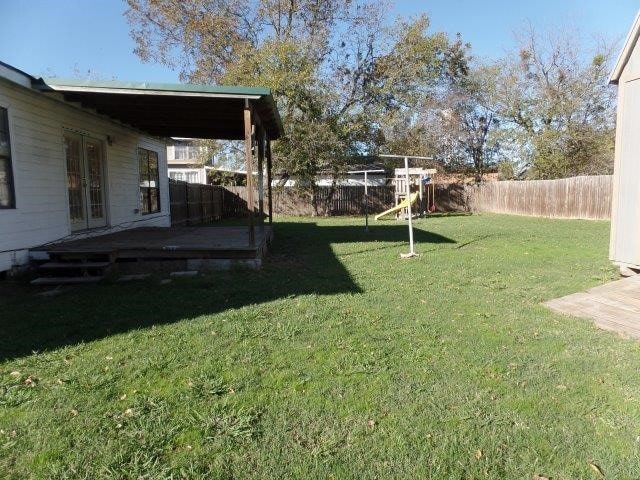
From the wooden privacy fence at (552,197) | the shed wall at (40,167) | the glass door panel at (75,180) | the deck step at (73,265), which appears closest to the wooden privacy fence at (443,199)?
the wooden privacy fence at (552,197)

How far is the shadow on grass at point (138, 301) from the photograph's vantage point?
13.4 ft

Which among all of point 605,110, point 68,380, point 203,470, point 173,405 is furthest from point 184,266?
point 605,110

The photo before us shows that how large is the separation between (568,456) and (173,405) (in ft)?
7.19

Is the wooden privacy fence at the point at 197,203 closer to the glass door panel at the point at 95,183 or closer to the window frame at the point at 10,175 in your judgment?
the glass door panel at the point at 95,183

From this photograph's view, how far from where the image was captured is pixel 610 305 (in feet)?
16.0

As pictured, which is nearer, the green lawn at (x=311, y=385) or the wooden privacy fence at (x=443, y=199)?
the green lawn at (x=311, y=385)

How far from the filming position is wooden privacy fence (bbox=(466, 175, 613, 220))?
1717cm

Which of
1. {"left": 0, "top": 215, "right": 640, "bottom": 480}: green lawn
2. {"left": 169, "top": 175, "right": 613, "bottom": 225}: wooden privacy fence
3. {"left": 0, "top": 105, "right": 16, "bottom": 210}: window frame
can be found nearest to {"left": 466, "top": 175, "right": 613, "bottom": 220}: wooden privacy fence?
{"left": 169, "top": 175, "right": 613, "bottom": 225}: wooden privacy fence

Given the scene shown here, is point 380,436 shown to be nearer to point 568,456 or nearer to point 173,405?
point 568,456

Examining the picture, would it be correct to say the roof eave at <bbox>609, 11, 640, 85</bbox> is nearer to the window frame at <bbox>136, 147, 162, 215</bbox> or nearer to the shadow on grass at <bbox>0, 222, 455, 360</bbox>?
the shadow on grass at <bbox>0, 222, 455, 360</bbox>

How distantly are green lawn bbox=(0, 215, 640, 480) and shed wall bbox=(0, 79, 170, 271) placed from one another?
3.82ft

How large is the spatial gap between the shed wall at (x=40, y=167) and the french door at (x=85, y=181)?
152 millimetres

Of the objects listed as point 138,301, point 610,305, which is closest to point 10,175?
point 138,301

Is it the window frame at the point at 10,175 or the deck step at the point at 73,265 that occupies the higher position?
the window frame at the point at 10,175
